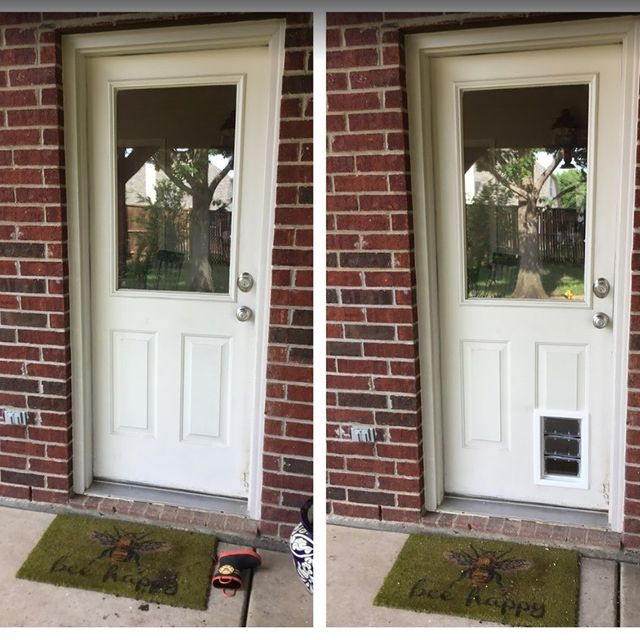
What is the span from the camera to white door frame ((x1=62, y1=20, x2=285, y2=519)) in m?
2.05

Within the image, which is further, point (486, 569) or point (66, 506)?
point (66, 506)

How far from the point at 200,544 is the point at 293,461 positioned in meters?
0.38

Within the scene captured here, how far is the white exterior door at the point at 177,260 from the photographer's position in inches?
81.4

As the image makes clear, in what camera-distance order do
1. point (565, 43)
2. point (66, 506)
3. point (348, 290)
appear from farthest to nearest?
point (66, 506), point (348, 290), point (565, 43)

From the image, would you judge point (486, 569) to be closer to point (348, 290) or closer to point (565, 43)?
point (348, 290)

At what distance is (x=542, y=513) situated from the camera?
2.04m

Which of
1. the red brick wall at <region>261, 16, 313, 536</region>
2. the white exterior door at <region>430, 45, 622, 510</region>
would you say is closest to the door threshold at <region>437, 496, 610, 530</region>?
the white exterior door at <region>430, 45, 622, 510</region>

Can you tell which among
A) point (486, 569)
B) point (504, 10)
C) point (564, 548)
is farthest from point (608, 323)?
point (504, 10)

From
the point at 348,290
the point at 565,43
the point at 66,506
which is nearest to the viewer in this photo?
the point at 565,43

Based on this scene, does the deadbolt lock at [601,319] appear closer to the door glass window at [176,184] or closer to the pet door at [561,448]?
the pet door at [561,448]

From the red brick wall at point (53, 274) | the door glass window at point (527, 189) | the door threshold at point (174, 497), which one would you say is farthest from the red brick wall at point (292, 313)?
the door glass window at point (527, 189)

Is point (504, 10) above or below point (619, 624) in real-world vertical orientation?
above

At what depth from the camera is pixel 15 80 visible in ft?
6.94

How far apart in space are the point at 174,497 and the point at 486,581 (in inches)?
37.8
